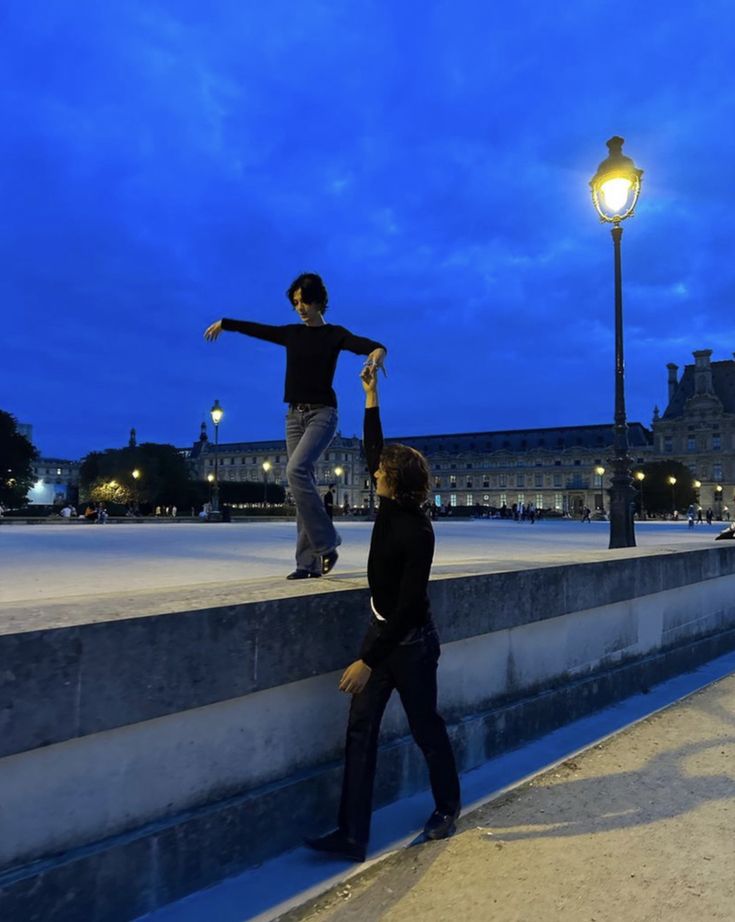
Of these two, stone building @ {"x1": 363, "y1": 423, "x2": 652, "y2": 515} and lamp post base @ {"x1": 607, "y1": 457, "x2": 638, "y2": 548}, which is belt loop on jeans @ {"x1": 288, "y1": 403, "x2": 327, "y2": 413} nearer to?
lamp post base @ {"x1": 607, "y1": 457, "x2": 638, "y2": 548}

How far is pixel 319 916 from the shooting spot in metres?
2.62

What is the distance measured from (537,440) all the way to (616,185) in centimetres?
14137

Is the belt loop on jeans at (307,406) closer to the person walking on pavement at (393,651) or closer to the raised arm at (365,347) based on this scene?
the raised arm at (365,347)

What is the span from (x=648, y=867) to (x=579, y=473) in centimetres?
14052

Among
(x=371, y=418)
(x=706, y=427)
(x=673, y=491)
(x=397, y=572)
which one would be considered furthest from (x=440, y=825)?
(x=706, y=427)

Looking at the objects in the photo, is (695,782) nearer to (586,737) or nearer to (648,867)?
(586,737)

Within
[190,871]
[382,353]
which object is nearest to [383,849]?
[190,871]

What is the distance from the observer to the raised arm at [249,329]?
14.3 ft

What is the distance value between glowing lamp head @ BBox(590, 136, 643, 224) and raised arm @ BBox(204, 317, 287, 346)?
6.99 metres

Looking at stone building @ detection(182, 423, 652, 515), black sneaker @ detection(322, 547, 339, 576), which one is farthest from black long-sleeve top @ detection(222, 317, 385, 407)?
stone building @ detection(182, 423, 652, 515)

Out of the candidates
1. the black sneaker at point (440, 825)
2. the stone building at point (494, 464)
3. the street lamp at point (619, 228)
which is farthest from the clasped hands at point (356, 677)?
the stone building at point (494, 464)

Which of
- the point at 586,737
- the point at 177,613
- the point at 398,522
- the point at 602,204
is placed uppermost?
the point at 602,204

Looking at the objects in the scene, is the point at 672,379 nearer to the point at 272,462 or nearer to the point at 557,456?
the point at 557,456

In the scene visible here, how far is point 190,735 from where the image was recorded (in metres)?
2.81
